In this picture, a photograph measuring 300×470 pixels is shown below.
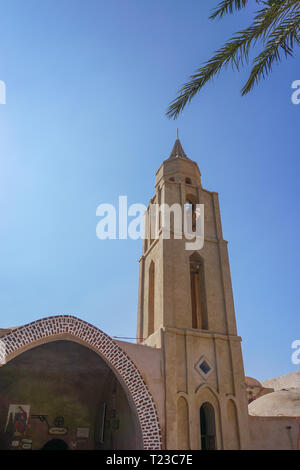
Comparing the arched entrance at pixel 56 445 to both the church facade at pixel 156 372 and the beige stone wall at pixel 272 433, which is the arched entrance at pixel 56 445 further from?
the beige stone wall at pixel 272 433

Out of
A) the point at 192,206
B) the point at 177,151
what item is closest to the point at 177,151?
the point at 177,151

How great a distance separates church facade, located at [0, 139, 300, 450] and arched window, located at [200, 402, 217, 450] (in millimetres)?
27

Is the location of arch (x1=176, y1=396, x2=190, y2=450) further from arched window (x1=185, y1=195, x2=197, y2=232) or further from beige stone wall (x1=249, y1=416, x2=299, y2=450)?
arched window (x1=185, y1=195, x2=197, y2=232)

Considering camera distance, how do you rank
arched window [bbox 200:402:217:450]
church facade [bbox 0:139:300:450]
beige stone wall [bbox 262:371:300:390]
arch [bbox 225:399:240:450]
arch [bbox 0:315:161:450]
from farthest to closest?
beige stone wall [bbox 262:371:300:390]
arched window [bbox 200:402:217:450]
arch [bbox 225:399:240:450]
church facade [bbox 0:139:300:450]
arch [bbox 0:315:161:450]

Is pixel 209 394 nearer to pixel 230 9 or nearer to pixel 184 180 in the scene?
pixel 184 180

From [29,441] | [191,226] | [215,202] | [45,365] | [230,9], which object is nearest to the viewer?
[230,9]

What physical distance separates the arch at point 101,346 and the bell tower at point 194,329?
1.68ft

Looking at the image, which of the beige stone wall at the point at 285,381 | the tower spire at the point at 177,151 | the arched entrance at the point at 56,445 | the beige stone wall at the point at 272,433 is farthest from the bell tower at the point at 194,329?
the beige stone wall at the point at 285,381

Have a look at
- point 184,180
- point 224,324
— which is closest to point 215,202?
point 184,180

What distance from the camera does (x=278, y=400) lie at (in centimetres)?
1378

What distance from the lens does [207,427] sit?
1014 cm

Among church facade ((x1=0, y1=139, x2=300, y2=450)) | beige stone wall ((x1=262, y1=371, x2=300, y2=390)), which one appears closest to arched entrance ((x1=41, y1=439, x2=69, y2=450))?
church facade ((x1=0, y1=139, x2=300, y2=450))

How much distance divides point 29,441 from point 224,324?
24.4 ft

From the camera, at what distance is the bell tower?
9.72m
